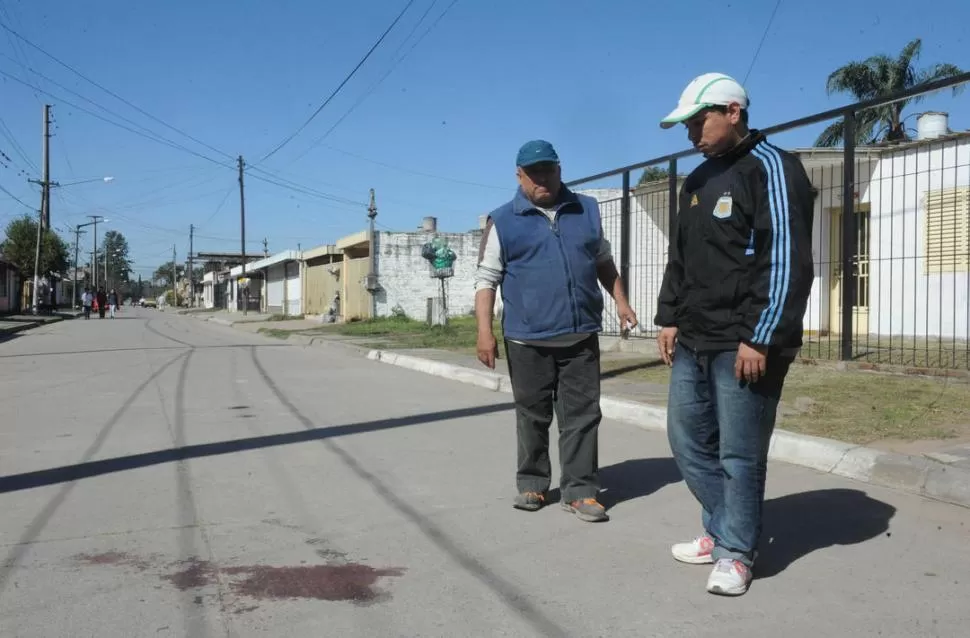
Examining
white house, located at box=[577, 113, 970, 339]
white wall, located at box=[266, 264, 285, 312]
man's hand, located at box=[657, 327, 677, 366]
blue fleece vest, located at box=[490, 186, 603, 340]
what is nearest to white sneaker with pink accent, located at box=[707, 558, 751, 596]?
man's hand, located at box=[657, 327, 677, 366]

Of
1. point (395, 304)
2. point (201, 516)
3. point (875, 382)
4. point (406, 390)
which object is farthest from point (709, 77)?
point (395, 304)

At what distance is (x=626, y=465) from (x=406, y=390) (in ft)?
15.6

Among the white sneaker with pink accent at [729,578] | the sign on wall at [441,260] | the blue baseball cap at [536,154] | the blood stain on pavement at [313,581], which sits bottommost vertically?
the blood stain on pavement at [313,581]

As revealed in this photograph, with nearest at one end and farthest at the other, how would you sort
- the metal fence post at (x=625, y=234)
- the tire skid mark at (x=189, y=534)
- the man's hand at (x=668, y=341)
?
1. the tire skid mark at (x=189, y=534)
2. the man's hand at (x=668, y=341)
3. the metal fence post at (x=625, y=234)

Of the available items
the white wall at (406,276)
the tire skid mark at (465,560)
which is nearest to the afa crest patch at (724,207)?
the tire skid mark at (465,560)

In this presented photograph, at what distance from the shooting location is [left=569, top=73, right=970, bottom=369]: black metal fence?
9.38 m

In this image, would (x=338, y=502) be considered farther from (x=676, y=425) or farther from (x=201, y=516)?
(x=676, y=425)

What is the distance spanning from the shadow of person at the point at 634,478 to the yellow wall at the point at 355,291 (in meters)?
25.0

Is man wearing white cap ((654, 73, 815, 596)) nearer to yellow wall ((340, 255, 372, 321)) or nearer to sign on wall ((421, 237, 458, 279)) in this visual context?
sign on wall ((421, 237, 458, 279))

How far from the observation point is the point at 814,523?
4199 mm

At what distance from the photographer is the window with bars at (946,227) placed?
11266 mm

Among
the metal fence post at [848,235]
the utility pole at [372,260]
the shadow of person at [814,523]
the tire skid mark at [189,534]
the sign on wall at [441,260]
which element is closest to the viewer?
the tire skid mark at [189,534]

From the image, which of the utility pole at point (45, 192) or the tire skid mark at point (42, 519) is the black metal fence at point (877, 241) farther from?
the utility pole at point (45, 192)

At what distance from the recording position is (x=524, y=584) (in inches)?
133
